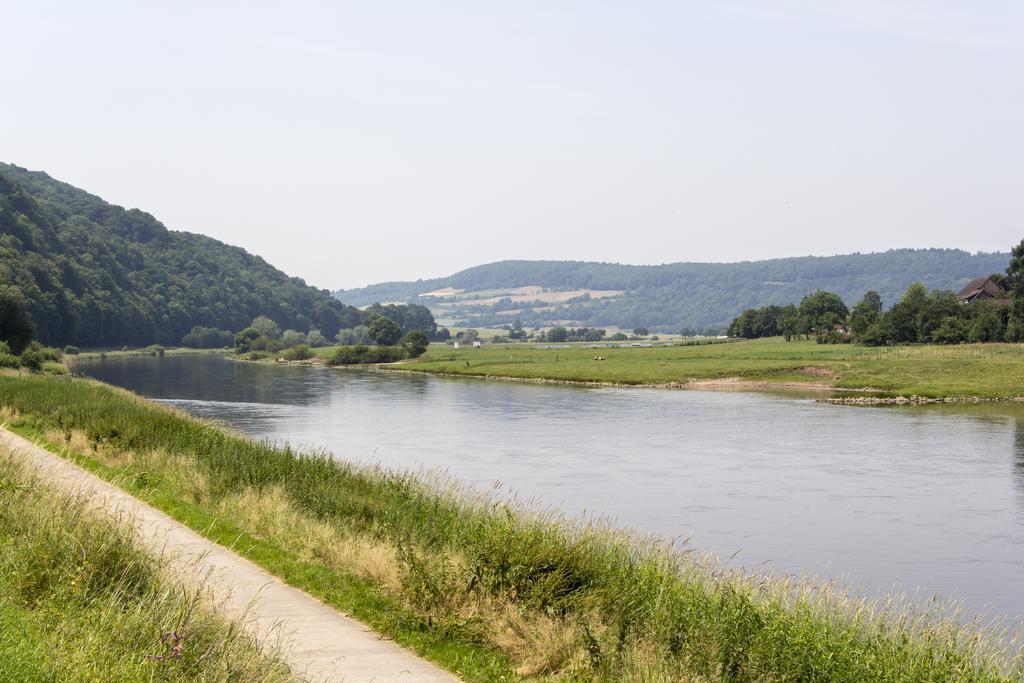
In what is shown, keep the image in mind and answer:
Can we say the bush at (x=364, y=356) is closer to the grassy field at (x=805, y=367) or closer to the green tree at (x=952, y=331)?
the grassy field at (x=805, y=367)

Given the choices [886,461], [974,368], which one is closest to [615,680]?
[886,461]

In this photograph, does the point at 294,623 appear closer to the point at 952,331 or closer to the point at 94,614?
the point at 94,614

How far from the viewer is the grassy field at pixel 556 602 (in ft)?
39.1

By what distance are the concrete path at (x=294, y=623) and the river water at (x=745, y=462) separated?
9677 mm

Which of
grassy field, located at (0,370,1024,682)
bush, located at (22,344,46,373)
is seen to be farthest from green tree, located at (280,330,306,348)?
grassy field, located at (0,370,1024,682)

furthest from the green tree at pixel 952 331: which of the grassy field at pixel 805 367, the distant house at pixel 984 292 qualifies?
the distant house at pixel 984 292

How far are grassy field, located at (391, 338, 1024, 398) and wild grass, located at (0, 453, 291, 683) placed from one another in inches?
2632

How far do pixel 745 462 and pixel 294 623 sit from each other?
31.1 m

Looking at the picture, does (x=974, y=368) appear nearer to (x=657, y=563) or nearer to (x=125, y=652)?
(x=657, y=563)

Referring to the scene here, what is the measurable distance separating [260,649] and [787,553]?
60.6 ft

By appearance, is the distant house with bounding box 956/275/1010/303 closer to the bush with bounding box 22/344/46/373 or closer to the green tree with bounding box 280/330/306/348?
the bush with bounding box 22/344/46/373

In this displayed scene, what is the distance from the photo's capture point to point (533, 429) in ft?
176

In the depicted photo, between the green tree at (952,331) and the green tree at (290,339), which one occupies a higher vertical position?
the green tree at (952,331)

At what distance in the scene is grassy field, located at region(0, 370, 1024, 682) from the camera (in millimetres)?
11930
